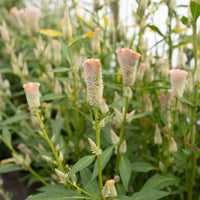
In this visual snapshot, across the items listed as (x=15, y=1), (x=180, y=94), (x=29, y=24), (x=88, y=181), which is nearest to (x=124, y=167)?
(x=88, y=181)

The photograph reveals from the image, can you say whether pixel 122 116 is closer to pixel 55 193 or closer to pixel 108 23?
pixel 55 193

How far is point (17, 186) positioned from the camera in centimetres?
98

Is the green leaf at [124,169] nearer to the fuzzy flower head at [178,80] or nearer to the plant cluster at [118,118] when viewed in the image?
the plant cluster at [118,118]

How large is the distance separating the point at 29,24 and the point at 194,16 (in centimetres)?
54

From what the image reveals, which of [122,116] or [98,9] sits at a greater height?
[98,9]

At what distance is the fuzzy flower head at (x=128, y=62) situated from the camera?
42 cm

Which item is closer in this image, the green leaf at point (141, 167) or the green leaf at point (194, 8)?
the green leaf at point (194, 8)

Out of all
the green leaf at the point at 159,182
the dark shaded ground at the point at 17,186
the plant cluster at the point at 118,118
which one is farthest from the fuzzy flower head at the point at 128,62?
the dark shaded ground at the point at 17,186

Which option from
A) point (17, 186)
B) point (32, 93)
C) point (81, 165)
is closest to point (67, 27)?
point (32, 93)

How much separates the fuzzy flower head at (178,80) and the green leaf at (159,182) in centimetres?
23

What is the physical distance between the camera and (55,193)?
0.46 metres

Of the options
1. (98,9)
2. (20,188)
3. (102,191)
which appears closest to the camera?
(102,191)

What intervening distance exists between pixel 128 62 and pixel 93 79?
0.09 metres

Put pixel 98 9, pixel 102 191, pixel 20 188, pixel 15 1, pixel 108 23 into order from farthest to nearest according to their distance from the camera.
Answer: pixel 15 1
pixel 20 188
pixel 108 23
pixel 98 9
pixel 102 191
